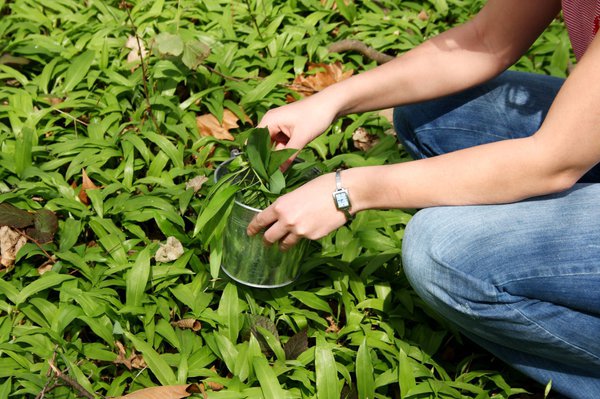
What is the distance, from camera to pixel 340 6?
3.52 meters

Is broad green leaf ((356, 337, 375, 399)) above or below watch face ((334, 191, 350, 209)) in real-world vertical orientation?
below

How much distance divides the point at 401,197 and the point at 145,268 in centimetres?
82

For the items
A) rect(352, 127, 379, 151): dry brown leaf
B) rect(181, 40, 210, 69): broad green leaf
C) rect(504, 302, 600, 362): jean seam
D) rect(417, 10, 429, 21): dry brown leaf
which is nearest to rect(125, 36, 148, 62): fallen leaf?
rect(181, 40, 210, 69): broad green leaf

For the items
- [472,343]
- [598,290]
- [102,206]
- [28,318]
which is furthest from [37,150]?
[598,290]

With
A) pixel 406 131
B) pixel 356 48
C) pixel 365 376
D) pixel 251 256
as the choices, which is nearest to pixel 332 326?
pixel 365 376

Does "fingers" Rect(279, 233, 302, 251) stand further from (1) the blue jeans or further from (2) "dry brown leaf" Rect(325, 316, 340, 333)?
(2) "dry brown leaf" Rect(325, 316, 340, 333)

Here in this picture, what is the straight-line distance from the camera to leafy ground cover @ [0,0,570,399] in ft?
6.83

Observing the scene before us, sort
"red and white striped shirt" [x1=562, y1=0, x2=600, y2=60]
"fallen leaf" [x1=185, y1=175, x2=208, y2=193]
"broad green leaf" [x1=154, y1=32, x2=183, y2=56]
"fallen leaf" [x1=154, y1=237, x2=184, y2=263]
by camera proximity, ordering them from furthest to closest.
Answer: "broad green leaf" [x1=154, y1=32, x2=183, y2=56] → "fallen leaf" [x1=185, y1=175, x2=208, y2=193] → "fallen leaf" [x1=154, y1=237, x2=184, y2=263] → "red and white striped shirt" [x1=562, y1=0, x2=600, y2=60]

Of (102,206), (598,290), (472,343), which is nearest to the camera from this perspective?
(598,290)

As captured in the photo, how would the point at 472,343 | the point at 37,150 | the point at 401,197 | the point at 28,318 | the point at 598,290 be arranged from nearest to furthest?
the point at 598,290 → the point at 401,197 → the point at 28,318 → the point at 472,343 → the point at 37,150

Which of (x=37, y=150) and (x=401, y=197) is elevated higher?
(x=401, y=197)

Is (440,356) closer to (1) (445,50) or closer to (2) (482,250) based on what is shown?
(2) (482,250)

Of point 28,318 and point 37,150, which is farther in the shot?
point 37,150

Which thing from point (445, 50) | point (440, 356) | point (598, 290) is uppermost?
point (445, 50)
